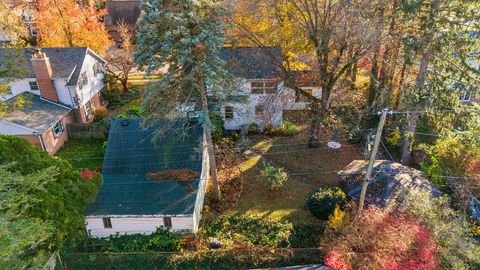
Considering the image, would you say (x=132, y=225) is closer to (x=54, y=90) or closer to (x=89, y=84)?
(x=54, y=90)

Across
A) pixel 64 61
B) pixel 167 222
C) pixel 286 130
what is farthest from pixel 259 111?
pixel 64 61

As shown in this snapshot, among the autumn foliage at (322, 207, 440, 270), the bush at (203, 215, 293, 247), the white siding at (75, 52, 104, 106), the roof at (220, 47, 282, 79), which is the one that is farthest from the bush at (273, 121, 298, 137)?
the white siding at (75, 52, 104, 106)

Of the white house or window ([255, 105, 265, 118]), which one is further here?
window ([255, 105, 265, 118])

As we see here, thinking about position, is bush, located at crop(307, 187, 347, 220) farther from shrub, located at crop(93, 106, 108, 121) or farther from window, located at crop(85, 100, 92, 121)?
window, located at crop(85, 100, 92, 121)

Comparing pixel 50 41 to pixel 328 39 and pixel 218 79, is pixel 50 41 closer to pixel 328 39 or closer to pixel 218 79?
pixel 218 79

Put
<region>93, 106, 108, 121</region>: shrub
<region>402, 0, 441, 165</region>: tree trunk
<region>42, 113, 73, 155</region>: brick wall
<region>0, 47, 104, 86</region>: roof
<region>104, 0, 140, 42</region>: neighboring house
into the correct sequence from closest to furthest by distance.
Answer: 1. <region>402, 0, 441, 165</region>: tree trunk
2. <region>42, 113, 73, 155</region>: brick wall
3. <region>0, 47, 104, 86</region>: roof
4. <region>93, 106, 108, 121</region>: shrub
5. <region>104, 0, 140, 42</region>: neighboring house

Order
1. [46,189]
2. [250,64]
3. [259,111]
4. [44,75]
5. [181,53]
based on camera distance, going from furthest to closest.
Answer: [259,111] < [44,75] < [250,64] < [181,53] < [46,189]
